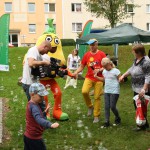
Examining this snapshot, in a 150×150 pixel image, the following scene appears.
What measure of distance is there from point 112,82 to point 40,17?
138ft

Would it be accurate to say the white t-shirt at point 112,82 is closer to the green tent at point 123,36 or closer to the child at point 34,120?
the child at point 34,120

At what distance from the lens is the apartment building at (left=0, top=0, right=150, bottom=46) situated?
156ft

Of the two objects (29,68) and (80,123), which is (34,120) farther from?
(80,123)

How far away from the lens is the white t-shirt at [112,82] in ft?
23.6

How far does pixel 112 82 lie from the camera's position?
23.8 feet

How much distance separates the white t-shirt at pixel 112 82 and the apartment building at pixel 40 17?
A: 4069 centimetres

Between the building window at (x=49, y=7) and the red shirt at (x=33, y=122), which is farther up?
the building window at (x=49, y=7)

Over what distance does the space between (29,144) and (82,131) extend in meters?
2.59

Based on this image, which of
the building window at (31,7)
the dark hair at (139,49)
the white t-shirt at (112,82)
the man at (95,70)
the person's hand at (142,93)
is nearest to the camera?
the person's hand at (142,93)

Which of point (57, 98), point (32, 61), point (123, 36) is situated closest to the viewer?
point (32, 61)

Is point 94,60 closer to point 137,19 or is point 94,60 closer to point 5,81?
→ point 5,81

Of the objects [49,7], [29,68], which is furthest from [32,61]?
[49,7]

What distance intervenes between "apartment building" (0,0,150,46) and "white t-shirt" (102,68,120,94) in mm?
40693

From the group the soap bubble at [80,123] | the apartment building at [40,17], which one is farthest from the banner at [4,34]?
the apartment building at [40,17]
